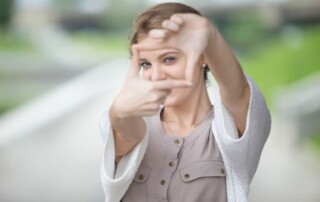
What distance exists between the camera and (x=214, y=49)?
41.6 inches

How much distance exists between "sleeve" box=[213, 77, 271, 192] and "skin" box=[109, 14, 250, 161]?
0.01 metres

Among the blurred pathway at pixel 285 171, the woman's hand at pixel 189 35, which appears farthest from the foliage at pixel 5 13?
the woman's hand at pixel 189 35


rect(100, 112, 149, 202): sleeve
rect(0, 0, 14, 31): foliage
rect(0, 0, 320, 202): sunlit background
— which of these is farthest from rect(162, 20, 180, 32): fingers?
rect(0, 0, 14, 31): foliage

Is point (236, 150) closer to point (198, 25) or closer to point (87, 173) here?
point (198, 25)

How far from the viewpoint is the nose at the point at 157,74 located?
1.10m

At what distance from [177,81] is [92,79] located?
3.08 meters

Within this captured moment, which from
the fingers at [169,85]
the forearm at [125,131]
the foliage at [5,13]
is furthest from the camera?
the foliage at [5,13]

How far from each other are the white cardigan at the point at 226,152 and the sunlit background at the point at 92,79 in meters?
2.43

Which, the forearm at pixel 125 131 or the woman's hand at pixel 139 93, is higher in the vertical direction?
the woman's hand at pixel 139 93

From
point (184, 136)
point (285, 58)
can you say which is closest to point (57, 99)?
point (285, 58)

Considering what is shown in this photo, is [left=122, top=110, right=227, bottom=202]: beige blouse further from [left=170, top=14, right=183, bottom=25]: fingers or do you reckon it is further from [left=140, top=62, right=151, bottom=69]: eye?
[left=170, top=14, right=183, bottom=25]: fingers

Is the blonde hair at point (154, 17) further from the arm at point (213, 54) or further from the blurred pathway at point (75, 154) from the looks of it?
the blurred pathway at point (75, 154)

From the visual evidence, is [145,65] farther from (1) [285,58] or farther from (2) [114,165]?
(1) [285,58]

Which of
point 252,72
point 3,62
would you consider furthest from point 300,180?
point 3,62
